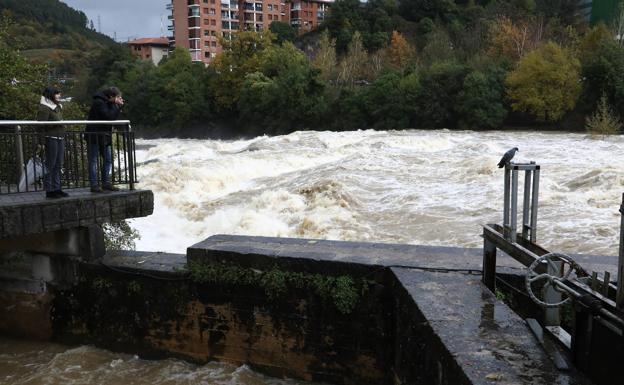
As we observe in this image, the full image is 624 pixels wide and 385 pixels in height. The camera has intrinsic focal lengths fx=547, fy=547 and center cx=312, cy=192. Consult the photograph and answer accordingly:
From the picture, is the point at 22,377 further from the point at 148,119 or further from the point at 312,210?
the point at 148,119

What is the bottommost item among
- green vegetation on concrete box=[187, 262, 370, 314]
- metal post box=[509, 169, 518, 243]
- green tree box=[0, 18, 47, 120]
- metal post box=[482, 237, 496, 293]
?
green vegetation on concrete box=[187, 262, 370, 314]

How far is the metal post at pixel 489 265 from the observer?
4461 millimetres

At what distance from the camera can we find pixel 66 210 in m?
5.89

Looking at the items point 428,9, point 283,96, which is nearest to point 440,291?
point 283,96

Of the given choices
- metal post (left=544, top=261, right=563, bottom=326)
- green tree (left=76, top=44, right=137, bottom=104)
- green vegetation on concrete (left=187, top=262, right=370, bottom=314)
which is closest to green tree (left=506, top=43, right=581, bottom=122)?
green vegetation on concrete (left=187, top=262, right=370, bottom=314)

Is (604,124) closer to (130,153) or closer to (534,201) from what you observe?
(130,153)

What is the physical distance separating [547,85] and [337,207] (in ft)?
105

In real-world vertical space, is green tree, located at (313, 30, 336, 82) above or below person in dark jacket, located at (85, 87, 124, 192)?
above

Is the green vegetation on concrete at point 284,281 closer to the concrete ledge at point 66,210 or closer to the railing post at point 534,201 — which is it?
the concrete ledge at point 66,210

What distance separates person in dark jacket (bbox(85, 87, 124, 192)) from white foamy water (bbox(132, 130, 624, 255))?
5361mm

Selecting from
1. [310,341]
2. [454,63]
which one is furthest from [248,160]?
[454,63]

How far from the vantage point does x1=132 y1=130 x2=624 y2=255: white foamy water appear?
11938 mm

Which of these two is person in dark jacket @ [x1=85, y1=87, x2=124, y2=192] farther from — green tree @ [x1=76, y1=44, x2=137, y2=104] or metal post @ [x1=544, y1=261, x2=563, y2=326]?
green tree @ [x1=76, y1=44, x2=137, y2=104]

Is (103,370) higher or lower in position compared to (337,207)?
lower
